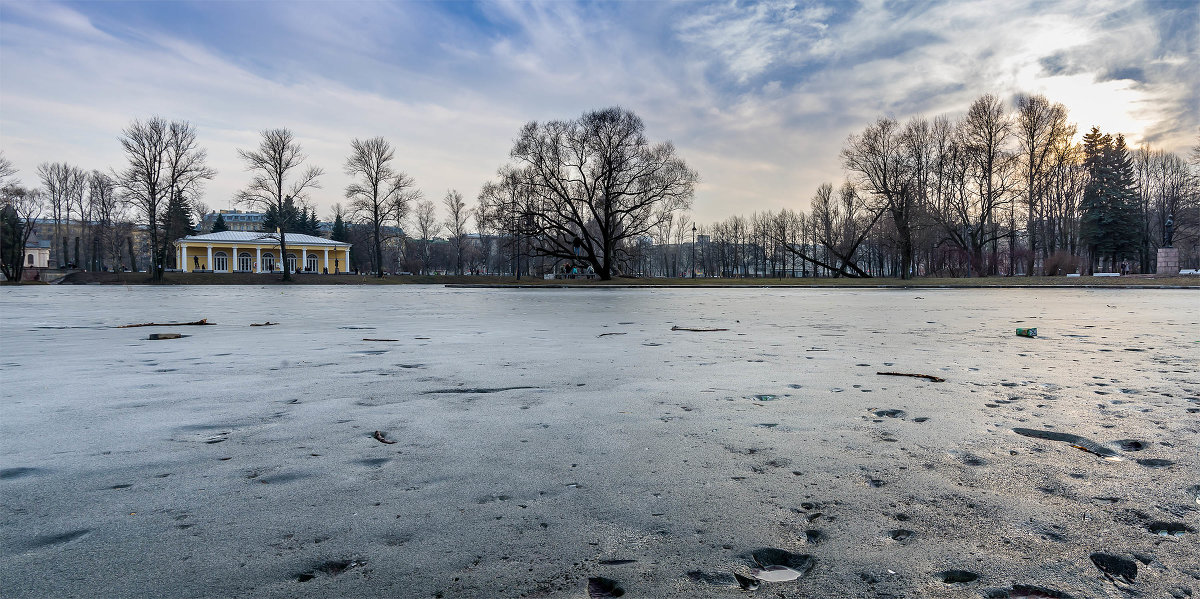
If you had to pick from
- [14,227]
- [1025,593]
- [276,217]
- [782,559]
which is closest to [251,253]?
[14,227]

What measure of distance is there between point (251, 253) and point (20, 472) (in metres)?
87.3

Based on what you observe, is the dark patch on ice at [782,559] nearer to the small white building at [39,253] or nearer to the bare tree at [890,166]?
the bare tree at [890,166]

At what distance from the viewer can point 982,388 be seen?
3.77 metres

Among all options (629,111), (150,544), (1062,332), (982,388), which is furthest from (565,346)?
(629,111)

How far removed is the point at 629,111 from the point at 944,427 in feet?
136

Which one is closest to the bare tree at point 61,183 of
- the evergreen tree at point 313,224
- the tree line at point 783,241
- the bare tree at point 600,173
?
the tree line at point 783,241

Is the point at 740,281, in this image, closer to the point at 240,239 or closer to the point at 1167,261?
the point at 1167,261

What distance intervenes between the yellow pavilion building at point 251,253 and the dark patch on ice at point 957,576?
3160 inches

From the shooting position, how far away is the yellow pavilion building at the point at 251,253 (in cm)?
7438

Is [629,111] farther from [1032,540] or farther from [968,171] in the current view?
[1032,540]

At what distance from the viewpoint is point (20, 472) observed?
2.14m

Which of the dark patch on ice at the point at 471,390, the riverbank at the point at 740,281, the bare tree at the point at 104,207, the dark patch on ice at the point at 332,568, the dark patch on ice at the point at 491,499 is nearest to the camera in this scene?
the dark patch on ice at the point at 332,568

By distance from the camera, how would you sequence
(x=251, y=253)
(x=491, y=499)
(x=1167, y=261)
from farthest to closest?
(x=251, y=253), (x=1167, y=261), (x=491, y=499)

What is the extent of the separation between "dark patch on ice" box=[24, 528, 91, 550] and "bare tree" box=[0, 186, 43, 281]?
55.1 meters
